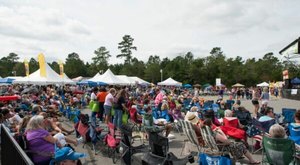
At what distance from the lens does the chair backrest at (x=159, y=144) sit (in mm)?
5047

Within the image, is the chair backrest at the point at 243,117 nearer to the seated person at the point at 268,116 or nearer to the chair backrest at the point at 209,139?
the seated person at the point at 268,116

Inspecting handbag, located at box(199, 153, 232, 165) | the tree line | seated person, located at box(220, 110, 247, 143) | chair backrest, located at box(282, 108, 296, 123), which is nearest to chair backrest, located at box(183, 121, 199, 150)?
handbag, located at box(199, 153, 232, 165)

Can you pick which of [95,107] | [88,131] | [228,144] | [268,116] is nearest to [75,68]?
[95,107]

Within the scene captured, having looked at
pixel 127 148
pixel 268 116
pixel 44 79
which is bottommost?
pixel 127 148

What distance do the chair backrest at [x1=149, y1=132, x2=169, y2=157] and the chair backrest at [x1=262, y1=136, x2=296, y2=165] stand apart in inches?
73.9

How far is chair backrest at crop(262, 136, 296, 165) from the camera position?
4898mm

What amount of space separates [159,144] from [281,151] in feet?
7.03

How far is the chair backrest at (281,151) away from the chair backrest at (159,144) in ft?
6.16

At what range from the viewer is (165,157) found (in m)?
5.03

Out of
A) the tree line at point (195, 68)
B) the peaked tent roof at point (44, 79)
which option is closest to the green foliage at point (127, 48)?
the tree line at point (195, 68)

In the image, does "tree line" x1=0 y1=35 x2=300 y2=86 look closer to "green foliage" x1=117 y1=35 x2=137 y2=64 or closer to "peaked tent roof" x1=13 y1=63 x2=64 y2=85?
"green foliage" x1=117 y1=35 x2=137 y2=64

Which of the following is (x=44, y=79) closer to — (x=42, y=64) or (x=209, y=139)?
(x=42, y=64)

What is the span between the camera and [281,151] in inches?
194

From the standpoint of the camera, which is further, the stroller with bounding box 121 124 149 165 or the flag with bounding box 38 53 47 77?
the flag with bounding box 38 53 47 77
